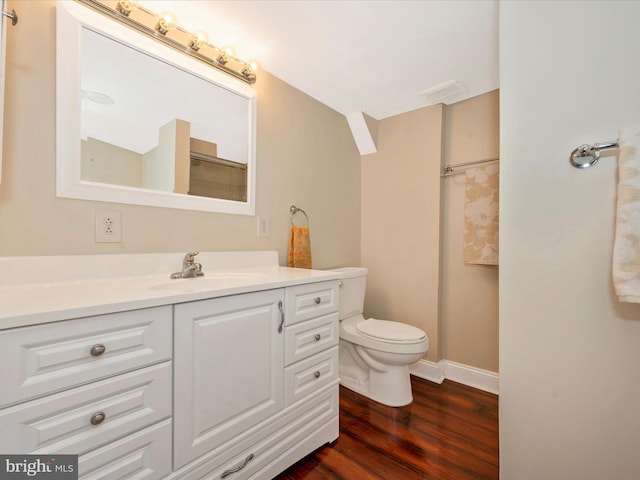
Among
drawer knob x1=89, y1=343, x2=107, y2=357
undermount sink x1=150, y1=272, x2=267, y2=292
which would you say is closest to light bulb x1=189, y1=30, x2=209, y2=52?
undermount sink x1=150, y1=272, x2=267, y2=292

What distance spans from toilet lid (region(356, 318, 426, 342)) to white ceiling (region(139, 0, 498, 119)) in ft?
5.56

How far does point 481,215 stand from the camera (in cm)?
194

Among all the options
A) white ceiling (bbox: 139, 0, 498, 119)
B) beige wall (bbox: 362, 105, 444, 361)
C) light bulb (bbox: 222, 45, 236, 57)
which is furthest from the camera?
beige wall (bbox: 362, 105, 444, 361)

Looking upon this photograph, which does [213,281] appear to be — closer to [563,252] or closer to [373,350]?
[373,350]

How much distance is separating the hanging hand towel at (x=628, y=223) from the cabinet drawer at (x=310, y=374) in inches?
42.9

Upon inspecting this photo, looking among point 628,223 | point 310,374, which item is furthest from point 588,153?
point 310,374

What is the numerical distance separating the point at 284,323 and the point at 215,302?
1.10 feet

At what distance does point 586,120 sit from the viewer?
88 centimetres

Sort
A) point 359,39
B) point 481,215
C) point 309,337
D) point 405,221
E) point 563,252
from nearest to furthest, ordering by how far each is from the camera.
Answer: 1. point 563,252
2. point 309,337
3. point 359,39
4. point 481,215
5. point 405,221

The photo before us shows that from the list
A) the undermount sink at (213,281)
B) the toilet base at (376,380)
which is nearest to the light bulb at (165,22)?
the undermount sink at (213,281)

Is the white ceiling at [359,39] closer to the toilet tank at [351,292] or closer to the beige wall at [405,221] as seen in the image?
the beige wall at [405,221]

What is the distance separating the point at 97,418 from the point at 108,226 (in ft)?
2.45

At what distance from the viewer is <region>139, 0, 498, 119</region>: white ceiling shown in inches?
50.7

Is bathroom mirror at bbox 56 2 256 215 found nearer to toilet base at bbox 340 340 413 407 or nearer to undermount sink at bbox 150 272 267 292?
undermount sink at bbox 150 272 267 292
